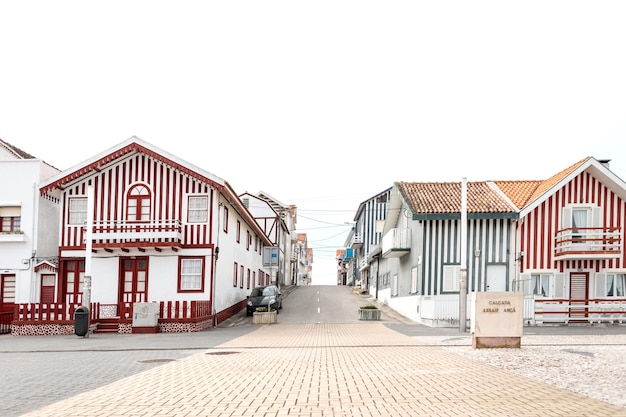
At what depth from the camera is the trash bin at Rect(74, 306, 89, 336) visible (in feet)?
73.4

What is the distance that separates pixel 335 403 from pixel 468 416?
1.70 meters

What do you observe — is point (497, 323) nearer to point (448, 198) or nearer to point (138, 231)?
point (448, 198)

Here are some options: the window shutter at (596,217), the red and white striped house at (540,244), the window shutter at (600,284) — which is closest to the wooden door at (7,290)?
the red and white striped house at (540,244)

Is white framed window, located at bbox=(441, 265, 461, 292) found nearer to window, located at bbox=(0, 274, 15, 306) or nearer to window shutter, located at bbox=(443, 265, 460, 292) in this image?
window shutter, located at bbox=(443, 265, 460, 292)

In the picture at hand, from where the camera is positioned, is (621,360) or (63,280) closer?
(621,360)

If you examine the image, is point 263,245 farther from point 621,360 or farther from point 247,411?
point 247,411

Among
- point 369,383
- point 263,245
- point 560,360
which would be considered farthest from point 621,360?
point 263,245

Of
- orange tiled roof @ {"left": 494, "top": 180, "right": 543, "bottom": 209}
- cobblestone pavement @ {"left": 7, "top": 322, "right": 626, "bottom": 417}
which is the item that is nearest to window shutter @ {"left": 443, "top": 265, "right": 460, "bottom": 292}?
orange tiled roof @ {"left": 494, "top": 180, "right": 543, "bottom": 209}

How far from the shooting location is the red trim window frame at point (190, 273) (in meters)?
27.1

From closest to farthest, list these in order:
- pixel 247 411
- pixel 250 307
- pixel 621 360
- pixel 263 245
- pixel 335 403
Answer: pixel 247 411
pixel 335 403
pixel 621 360
pixel 250 307
pixel 263 245

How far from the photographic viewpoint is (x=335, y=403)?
7844 millimetres

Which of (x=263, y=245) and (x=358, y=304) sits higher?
(x=263, y=245)

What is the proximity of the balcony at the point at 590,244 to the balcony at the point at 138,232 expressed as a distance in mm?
16515

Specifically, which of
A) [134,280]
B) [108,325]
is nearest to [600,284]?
[134,280]
